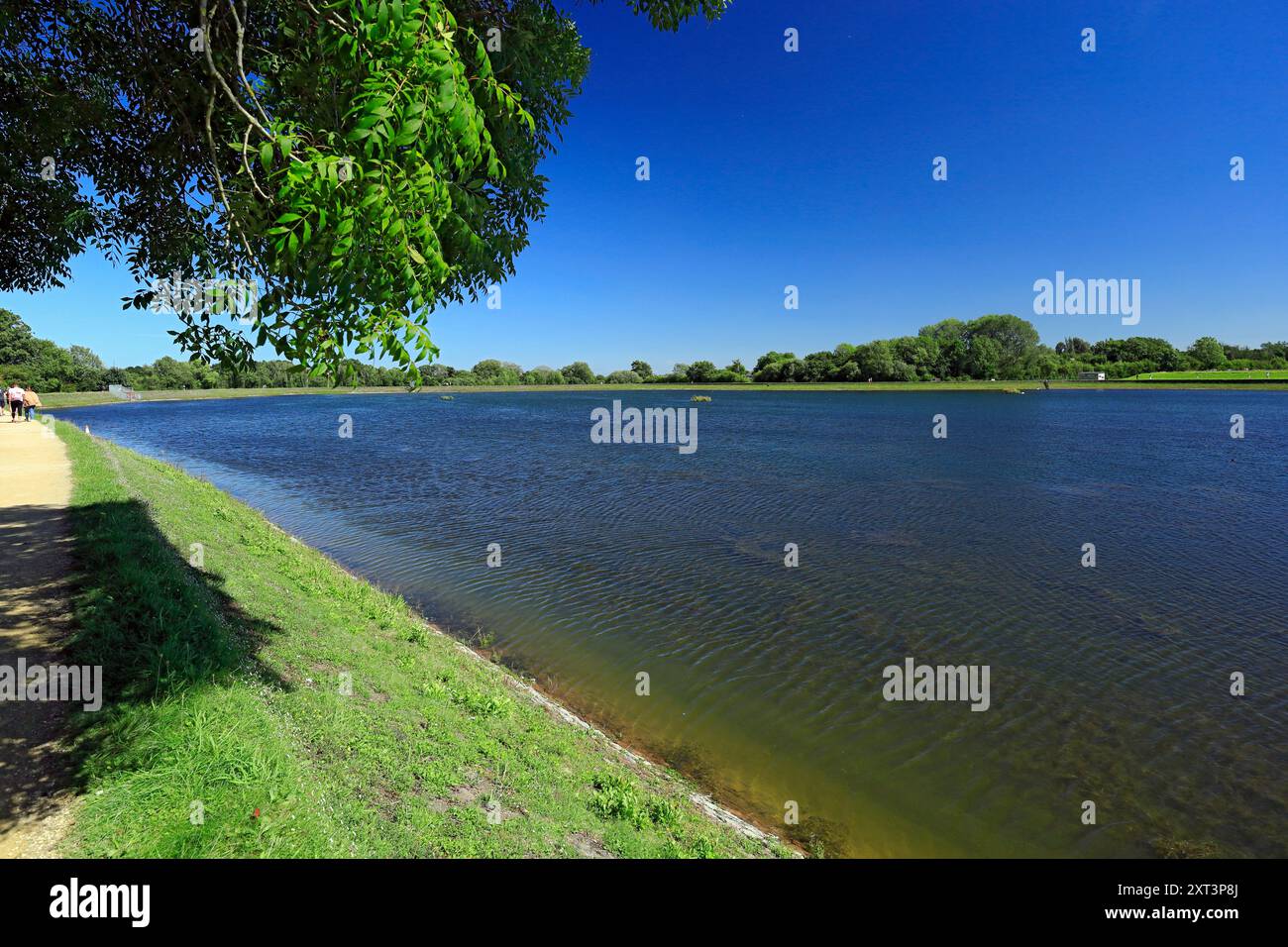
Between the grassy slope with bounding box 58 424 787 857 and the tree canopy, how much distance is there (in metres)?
3.50

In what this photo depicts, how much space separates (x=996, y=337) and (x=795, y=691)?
19765 centimetres

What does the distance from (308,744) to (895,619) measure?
12.4 metres

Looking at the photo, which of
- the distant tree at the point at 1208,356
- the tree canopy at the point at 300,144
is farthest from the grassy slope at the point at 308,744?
the distant tree at the point at 1208,356

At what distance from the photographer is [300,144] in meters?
4.71

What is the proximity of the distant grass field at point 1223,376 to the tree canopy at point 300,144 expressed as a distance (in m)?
183

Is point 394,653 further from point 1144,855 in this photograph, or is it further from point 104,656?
point 1144,855

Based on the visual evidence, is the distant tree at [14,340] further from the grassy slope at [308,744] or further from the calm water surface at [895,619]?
the grassy slope at [308,744]

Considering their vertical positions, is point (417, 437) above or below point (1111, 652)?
above

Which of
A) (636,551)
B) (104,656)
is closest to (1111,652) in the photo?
(636,551)

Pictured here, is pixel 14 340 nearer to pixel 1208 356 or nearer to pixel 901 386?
pixel 901 386

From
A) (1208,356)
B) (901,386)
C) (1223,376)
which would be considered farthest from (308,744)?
(1208,356)
